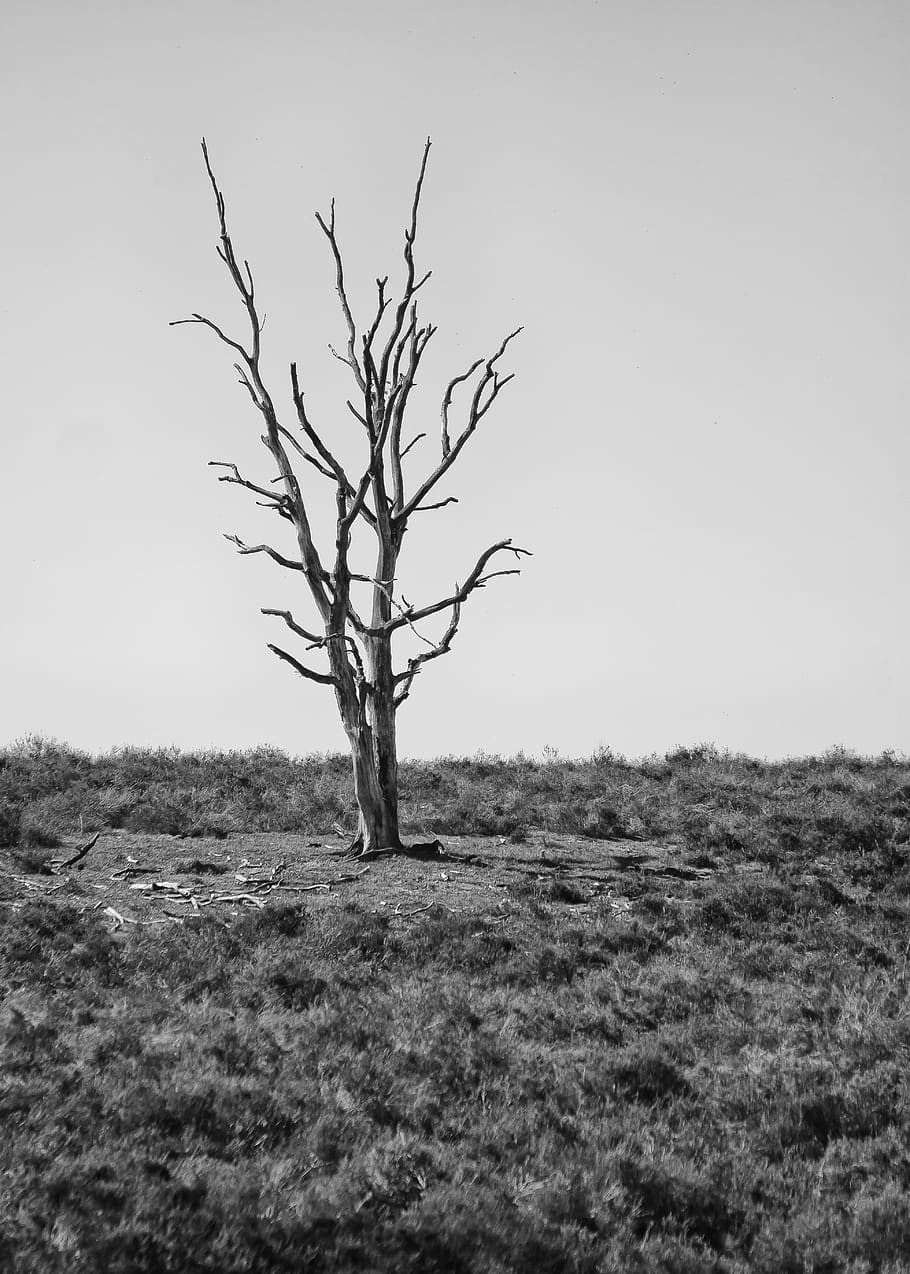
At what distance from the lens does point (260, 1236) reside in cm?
509

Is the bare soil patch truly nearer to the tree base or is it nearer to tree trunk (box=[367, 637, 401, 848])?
the tree base

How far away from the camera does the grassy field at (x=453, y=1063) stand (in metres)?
5.32

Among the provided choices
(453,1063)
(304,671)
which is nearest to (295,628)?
(304,671)

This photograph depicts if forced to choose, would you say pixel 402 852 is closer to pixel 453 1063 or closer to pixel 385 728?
pixel 385 728

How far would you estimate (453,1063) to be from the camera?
7688 mm

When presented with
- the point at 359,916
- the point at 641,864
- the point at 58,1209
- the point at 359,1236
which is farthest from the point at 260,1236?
the point at 641,864

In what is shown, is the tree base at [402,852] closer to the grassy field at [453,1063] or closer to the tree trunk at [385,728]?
the tree trunk at [385,728]

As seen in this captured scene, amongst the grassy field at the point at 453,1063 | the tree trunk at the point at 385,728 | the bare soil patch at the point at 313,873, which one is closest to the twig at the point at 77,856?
the bare soil patch at the point at 313,873

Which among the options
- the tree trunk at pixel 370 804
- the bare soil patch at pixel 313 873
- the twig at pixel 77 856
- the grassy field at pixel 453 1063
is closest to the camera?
the grassy field at pixel 453 1063

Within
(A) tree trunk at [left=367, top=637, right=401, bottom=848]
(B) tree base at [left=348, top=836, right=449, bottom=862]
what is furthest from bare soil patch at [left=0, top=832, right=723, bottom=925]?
(A) tree trunk at [left=367, top=637, right=401, bottom=848]

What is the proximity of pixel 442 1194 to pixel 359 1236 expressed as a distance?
0.63 m

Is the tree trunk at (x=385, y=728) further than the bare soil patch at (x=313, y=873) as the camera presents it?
Yes

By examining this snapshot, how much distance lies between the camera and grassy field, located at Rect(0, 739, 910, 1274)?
17.4 feet

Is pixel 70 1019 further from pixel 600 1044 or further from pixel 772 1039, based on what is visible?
pixel 772 1039
